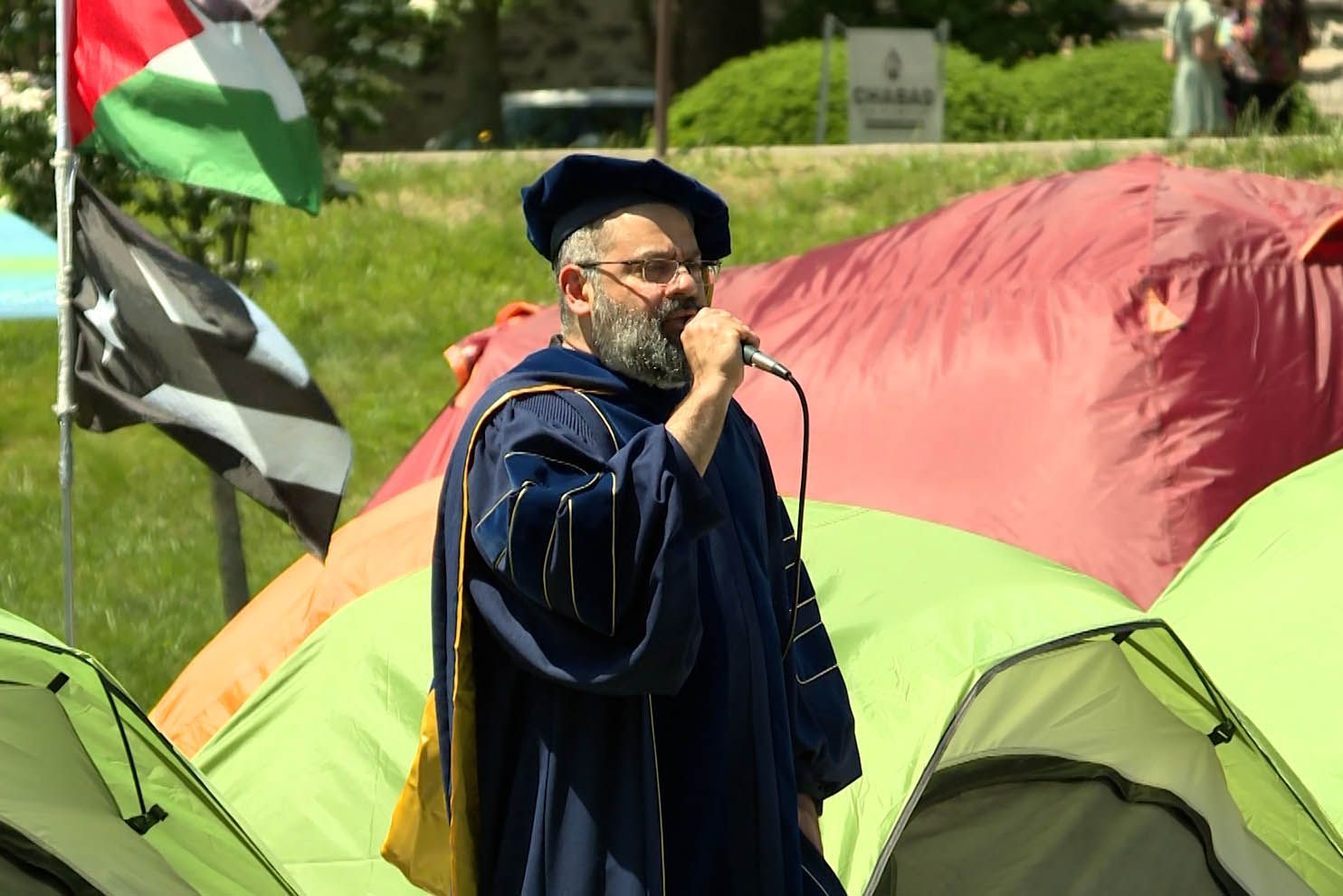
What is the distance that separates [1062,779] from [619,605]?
2.19 m

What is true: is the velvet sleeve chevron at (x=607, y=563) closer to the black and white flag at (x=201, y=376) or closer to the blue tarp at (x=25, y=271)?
the black and white flag at (x=201, y=376)

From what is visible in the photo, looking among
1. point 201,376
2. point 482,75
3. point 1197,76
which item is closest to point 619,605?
point 201,376

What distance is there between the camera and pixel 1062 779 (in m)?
4.68

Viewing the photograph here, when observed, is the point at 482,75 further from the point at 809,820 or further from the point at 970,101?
the point at 809,820

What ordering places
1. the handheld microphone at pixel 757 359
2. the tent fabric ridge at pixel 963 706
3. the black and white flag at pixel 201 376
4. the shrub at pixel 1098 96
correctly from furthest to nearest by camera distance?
the shrub at pixel 1098 96
the black and white flag at pixel 201 376
the tent fabric ridge at pixel 963 706
the handheld microphone at pixel 757 359

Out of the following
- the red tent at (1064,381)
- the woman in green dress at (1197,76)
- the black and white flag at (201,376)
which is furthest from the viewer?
the woman in green dress at (1197,76)

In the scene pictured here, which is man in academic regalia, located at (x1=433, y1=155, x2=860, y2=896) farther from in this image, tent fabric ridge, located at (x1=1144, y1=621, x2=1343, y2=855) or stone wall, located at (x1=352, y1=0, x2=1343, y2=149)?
stone wall, located at (x1=352, y1=0, x2=1343, y2=149)

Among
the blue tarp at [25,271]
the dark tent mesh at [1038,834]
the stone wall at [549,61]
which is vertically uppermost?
the blue tarp at [25,271]

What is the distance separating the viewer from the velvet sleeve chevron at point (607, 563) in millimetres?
2715

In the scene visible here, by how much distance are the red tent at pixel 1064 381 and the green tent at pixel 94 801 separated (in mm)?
1452

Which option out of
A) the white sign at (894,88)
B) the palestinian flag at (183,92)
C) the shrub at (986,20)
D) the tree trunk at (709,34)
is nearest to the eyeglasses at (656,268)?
the palestinian flag at (183,92)

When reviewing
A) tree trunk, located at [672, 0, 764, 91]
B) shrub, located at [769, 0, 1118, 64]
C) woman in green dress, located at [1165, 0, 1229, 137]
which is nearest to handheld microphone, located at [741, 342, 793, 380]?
woman in green dress, located at [1165, 0, 1229, 137]

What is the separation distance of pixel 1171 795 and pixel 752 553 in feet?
6.22

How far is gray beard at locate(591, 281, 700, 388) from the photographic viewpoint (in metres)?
2.97
